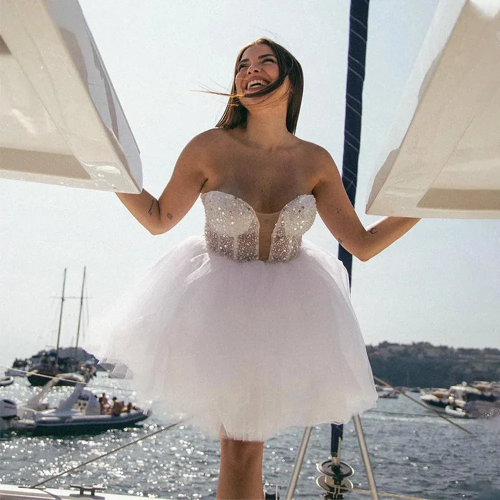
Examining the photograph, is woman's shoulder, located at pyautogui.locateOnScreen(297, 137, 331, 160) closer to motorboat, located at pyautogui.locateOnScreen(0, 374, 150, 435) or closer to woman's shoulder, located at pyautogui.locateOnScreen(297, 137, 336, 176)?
woman's shoulder, located at pyautogui.locateOnScreen(297, 137, 336, 176)

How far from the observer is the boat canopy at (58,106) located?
0.71 meters

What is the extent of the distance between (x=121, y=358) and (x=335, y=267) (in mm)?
687

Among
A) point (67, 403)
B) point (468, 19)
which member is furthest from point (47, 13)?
point (67, 403)

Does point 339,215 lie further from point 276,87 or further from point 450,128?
point 450,128

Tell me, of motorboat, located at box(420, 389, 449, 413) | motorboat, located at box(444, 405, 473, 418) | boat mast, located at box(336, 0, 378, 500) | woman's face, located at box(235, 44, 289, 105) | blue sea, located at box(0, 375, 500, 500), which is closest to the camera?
motorboat, located at box(444, 405, 473, 418)

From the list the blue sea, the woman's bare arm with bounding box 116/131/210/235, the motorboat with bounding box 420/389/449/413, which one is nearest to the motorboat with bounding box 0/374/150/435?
the blue sea

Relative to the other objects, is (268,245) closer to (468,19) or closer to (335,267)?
(335,267)

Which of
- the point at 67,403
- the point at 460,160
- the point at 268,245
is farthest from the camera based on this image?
the point at 67,403

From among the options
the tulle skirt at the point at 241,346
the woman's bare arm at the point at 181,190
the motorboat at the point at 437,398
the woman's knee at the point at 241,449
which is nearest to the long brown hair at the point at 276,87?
the woman's bare arm at the point at 181,190

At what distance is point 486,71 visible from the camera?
0.75 meters

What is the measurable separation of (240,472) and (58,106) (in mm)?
895

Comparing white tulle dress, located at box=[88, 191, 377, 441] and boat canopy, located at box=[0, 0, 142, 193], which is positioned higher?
boat canopy, located at box=[0, 0, 142, 193]

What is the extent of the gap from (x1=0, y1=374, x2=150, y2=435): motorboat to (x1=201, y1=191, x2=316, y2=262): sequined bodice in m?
21.3

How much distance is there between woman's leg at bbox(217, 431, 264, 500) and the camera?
3.92 ft
